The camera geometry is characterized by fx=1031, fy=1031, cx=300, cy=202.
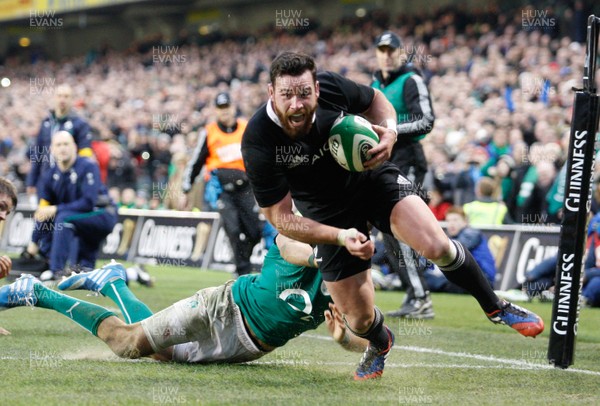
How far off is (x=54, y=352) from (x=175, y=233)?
36.9ft

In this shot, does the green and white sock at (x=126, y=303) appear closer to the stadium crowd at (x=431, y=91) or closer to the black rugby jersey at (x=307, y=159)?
the black rugby jersey at (x=307, y=159)

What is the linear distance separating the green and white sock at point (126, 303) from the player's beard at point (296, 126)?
165cm

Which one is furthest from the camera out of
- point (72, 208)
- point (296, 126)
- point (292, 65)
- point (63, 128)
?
point (63, 128)

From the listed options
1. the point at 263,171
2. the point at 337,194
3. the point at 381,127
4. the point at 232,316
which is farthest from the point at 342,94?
the point at 232,316

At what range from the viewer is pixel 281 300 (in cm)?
603

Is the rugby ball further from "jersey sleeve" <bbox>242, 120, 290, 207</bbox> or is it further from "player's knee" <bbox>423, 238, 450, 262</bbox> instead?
"player's knee" <bbox>423, 238, 450, 262</bbox>

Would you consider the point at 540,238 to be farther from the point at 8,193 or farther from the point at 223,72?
the point at 223,72

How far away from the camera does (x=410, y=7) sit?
1119 inches

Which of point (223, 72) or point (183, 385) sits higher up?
point (223, 72)

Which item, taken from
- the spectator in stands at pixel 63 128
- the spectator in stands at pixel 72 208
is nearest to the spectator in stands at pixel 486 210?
the spectator in stands at pixel 72 208

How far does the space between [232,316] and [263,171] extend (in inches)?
37.5

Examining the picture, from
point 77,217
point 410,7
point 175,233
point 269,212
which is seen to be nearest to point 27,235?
point 175,233

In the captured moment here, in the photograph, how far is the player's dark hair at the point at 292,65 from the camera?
553cm

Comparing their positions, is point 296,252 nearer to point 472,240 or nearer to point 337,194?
point 337,194
